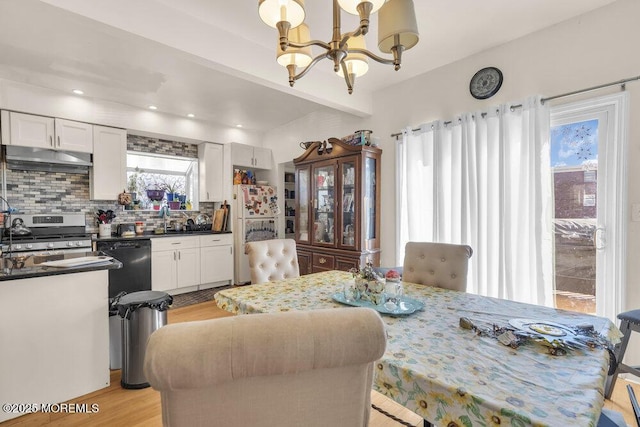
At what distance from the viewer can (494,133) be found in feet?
8.27

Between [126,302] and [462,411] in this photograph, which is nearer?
[462,411]

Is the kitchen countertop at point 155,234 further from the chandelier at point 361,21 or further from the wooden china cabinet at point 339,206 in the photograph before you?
the chandelier at point 361,21

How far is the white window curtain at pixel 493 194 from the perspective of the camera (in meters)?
2.28

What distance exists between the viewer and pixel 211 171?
4684 millimetres

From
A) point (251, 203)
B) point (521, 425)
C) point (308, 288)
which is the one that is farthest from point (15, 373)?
point (251, 203)

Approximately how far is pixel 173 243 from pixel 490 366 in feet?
13.4

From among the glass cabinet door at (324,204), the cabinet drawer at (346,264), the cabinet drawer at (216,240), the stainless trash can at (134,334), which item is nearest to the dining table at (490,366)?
the stainless trash can at (134,334)

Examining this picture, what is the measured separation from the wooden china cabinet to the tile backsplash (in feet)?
7.74

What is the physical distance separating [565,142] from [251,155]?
13.4 feet

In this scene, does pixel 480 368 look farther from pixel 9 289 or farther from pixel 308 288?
pixel 9 289

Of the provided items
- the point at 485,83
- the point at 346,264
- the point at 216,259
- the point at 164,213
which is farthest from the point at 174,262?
the point at 485,83

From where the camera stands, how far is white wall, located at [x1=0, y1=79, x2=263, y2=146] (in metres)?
3.19

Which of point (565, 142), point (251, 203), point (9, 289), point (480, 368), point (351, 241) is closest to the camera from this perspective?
point (480, 368)

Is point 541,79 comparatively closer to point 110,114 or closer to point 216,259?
point 216,259
